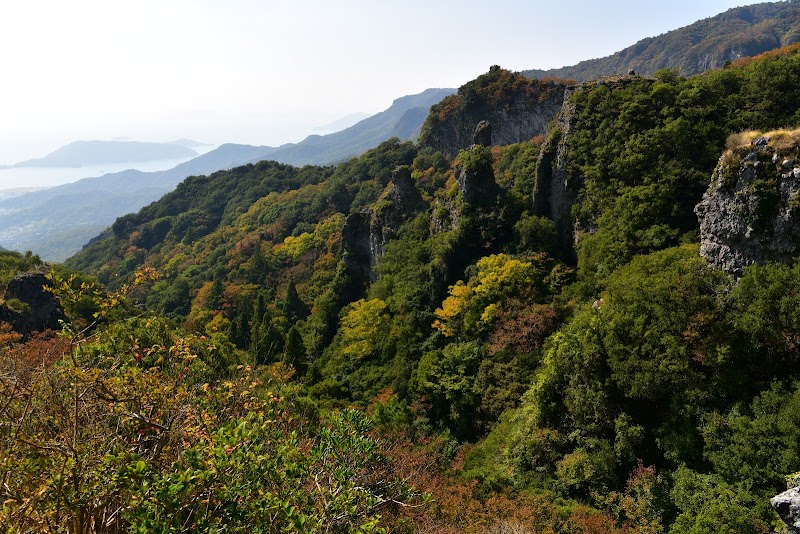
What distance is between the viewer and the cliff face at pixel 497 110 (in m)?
51.2

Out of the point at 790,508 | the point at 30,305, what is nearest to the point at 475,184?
the point at 790,508

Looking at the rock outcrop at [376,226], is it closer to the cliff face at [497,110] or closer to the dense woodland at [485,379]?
the dense woodland at [485,379]

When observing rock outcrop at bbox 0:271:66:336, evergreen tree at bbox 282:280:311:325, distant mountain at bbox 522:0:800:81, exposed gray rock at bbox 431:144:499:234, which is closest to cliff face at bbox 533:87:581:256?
exposed gray rock at bbox 431:144:499:234

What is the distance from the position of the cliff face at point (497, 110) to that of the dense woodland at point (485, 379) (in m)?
10.9

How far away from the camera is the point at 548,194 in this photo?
2875 cm

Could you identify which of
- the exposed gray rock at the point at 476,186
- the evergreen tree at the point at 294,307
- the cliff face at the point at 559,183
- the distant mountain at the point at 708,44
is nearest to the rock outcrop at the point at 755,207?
the cliff face at the point at 559,183

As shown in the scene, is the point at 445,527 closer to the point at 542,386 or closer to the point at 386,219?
the point at 542,386

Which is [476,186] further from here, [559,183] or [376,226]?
[376,226]

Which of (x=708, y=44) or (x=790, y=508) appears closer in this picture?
(x=790, y=508)

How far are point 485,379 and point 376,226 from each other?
23.7 meters

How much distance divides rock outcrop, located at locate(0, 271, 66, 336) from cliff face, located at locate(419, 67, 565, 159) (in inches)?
1821

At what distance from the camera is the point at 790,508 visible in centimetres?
854

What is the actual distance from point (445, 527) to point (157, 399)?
26.6 feet

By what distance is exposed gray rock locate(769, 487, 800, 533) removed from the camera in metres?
8.45
